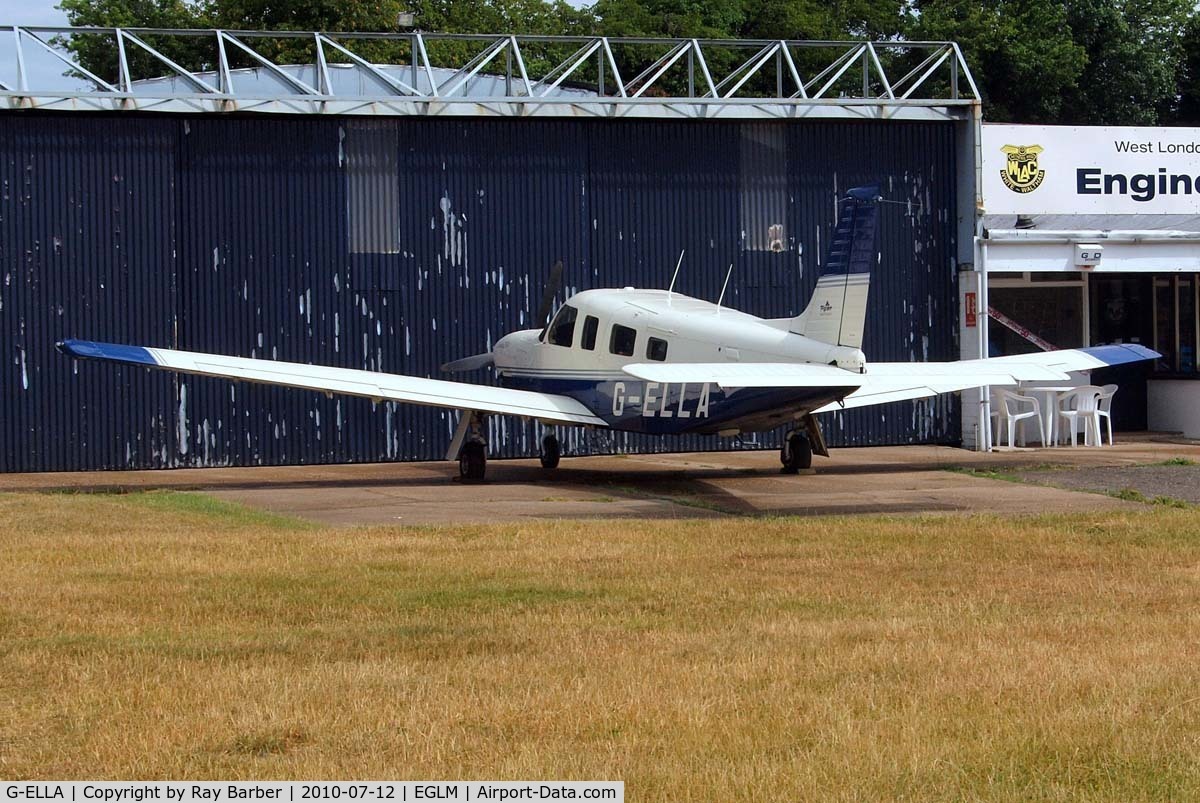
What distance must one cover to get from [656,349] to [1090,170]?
1063cm

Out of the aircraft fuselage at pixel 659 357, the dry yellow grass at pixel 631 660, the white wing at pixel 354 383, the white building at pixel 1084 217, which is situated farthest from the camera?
the white building at pixel 1084 217

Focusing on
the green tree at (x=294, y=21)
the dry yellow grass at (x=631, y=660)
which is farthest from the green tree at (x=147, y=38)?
the dry yellow grass at (x=631, y=660)

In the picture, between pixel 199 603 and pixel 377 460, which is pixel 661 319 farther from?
pixel 199 603

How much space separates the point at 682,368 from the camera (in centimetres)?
1564

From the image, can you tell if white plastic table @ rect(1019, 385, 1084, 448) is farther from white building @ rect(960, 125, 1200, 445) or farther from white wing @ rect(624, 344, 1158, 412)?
white wing @ rect(624, 344, 1158, 412)

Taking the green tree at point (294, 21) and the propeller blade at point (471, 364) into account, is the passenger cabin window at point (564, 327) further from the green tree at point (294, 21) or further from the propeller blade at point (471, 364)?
the green tree at point (294, 21)

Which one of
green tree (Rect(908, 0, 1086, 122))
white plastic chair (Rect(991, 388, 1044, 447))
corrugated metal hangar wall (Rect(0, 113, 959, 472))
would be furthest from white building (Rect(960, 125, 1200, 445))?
green tree (Rect(908, 0, 1086, 122))

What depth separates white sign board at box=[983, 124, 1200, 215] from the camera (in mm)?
25469

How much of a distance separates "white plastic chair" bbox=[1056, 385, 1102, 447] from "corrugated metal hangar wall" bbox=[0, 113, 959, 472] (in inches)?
74.3

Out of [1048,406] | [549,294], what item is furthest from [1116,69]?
[549,294]

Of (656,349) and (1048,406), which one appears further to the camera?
(1048,406)

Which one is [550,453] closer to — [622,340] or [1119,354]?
[622,340]

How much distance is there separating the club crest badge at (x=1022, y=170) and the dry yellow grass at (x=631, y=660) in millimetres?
13386

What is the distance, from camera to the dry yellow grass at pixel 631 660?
235 inches
